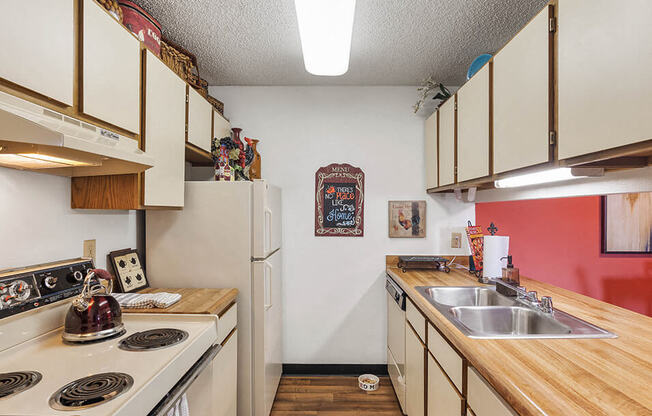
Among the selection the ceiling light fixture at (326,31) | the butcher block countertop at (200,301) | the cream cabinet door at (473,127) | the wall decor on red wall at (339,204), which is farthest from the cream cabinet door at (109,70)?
the cream cabinet door at (473,127)

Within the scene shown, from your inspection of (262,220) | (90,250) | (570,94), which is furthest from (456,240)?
(90,250)

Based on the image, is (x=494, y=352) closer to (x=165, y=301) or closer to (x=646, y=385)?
(x=646, y=385)

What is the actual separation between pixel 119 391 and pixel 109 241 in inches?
46.1

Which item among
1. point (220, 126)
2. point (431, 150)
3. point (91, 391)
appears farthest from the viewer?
point (431, 150)

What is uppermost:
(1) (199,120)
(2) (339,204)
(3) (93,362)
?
(1) (199,120)

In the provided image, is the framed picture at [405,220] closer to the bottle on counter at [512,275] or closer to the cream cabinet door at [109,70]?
the bottle on counter at [512,275]

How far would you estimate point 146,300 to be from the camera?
169 cm

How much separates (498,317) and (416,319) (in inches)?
17.0

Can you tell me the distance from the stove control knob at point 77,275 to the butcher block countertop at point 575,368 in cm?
163

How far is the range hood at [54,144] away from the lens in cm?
92

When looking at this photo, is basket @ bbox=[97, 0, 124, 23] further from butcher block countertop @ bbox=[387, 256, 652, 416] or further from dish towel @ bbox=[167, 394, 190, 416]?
butcher block countertop @ bbox=[387, 256, 652, 416]

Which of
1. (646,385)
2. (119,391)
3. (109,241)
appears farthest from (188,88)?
(646,385)

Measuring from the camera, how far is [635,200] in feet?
5.36

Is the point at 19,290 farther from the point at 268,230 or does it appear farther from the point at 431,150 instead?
the point at 431,150
